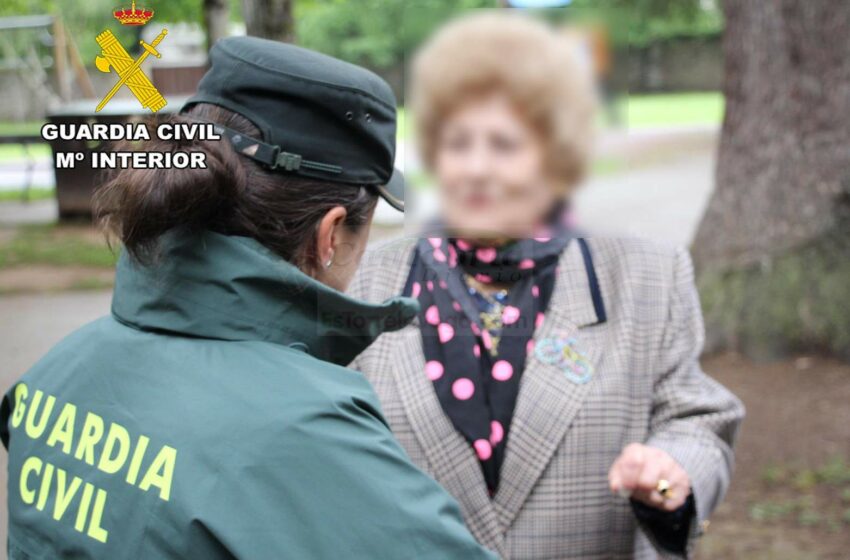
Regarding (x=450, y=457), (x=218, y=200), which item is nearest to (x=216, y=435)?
(x=218, y=200)

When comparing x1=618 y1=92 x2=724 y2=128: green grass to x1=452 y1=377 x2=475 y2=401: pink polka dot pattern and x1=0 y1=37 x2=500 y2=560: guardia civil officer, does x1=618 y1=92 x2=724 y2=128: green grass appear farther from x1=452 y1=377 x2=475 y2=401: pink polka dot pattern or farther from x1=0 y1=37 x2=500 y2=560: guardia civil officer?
x1=452 y1=377 x2=475 y2=401: pink polka dot pattern

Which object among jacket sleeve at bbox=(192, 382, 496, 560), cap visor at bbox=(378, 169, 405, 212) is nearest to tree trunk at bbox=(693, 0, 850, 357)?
cap visor at bbox=(378, 169, 405, 212)

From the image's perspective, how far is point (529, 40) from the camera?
1147mm

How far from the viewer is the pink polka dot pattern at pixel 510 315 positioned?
73.6 inches

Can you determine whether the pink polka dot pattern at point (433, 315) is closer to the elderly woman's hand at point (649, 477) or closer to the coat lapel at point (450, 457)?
the coat lapel at point (450, 457)

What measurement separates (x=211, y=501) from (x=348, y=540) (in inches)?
6.5

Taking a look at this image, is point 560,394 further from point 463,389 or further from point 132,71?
point 132,71

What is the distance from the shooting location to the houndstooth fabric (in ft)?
5.93

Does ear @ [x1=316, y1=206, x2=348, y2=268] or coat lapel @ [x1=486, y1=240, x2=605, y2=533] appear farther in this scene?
coat lapel @ [x1=486, y1=240, x2=605, y2=533]

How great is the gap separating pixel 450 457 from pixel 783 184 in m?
3.63

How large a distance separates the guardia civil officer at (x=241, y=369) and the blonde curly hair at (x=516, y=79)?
0.52 ft

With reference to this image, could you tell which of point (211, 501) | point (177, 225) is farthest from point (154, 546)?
point (177, 225)

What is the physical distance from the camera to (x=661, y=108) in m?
1.41

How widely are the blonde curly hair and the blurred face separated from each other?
0.01 meters
